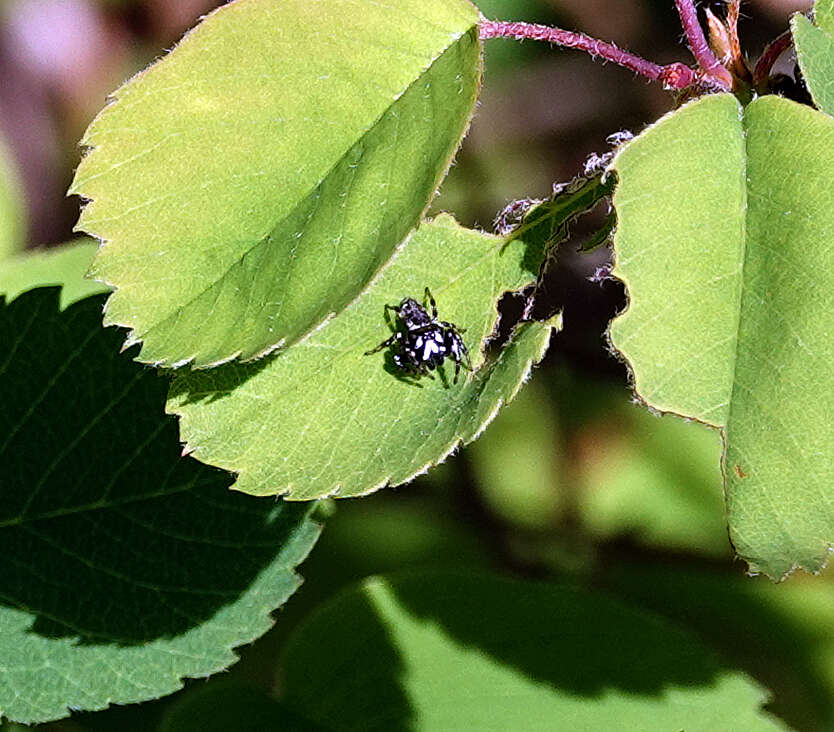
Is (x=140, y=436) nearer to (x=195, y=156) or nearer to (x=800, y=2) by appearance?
(x=195, y=156)

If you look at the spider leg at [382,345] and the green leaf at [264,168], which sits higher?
the green leaf at [264,168]

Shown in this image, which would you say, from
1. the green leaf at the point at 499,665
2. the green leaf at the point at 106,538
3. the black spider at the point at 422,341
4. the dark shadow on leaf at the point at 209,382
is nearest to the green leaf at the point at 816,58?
the black spider at the point at 422,341

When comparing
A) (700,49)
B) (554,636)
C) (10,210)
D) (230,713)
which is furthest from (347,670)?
(10,210)

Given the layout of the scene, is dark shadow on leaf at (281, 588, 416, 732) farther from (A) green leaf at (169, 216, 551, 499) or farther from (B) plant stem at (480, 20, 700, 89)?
(B) plant stem at (480, 20, 700, 89)

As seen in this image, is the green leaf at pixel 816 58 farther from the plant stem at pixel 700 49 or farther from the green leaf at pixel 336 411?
the green leaf at pixel 336 411

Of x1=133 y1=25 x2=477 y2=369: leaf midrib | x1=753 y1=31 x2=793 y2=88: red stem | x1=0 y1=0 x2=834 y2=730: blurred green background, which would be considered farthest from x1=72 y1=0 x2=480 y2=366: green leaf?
x1=0 y1=0 x2=834 y2=730: blurred green background

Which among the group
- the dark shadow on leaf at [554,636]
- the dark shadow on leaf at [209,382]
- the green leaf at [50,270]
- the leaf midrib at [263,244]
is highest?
the leaf midrib at [263,244]
